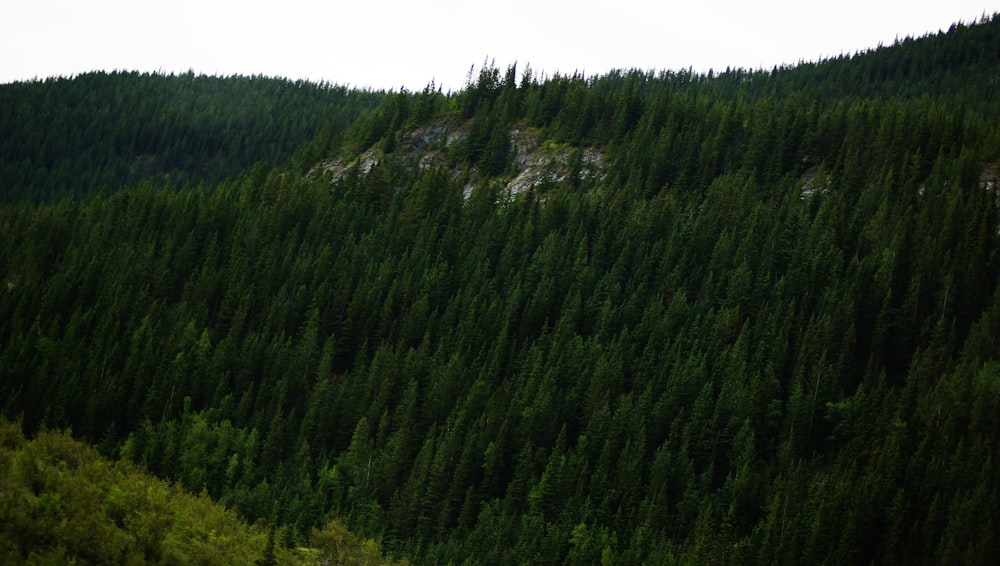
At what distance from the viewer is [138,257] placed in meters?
163

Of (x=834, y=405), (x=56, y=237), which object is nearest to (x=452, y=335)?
(x=834, y=405)

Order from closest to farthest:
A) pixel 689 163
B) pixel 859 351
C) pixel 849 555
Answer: pixel 849 555 → pixel 859 351 → pixel 689 163

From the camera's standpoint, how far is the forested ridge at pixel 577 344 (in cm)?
10081

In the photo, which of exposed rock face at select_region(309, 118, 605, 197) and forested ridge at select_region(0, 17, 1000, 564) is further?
exposed rock face at select_region(309, 118, 605, 197)

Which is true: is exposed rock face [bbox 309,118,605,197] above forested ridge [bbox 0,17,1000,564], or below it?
above

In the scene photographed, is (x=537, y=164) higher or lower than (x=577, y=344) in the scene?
higher

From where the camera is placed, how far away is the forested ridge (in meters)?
101

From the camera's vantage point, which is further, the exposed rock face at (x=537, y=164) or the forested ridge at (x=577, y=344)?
the exposed rock face at (x=537, y=164)

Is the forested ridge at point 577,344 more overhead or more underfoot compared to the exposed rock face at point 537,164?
more underfoot

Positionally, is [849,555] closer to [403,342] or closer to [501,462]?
[501,462]

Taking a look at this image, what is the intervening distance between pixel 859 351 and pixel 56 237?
448 ft

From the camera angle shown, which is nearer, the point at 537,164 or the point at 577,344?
the point at 577,344

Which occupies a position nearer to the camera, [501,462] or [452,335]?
[501,462]

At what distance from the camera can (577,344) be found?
12925 centimetres
